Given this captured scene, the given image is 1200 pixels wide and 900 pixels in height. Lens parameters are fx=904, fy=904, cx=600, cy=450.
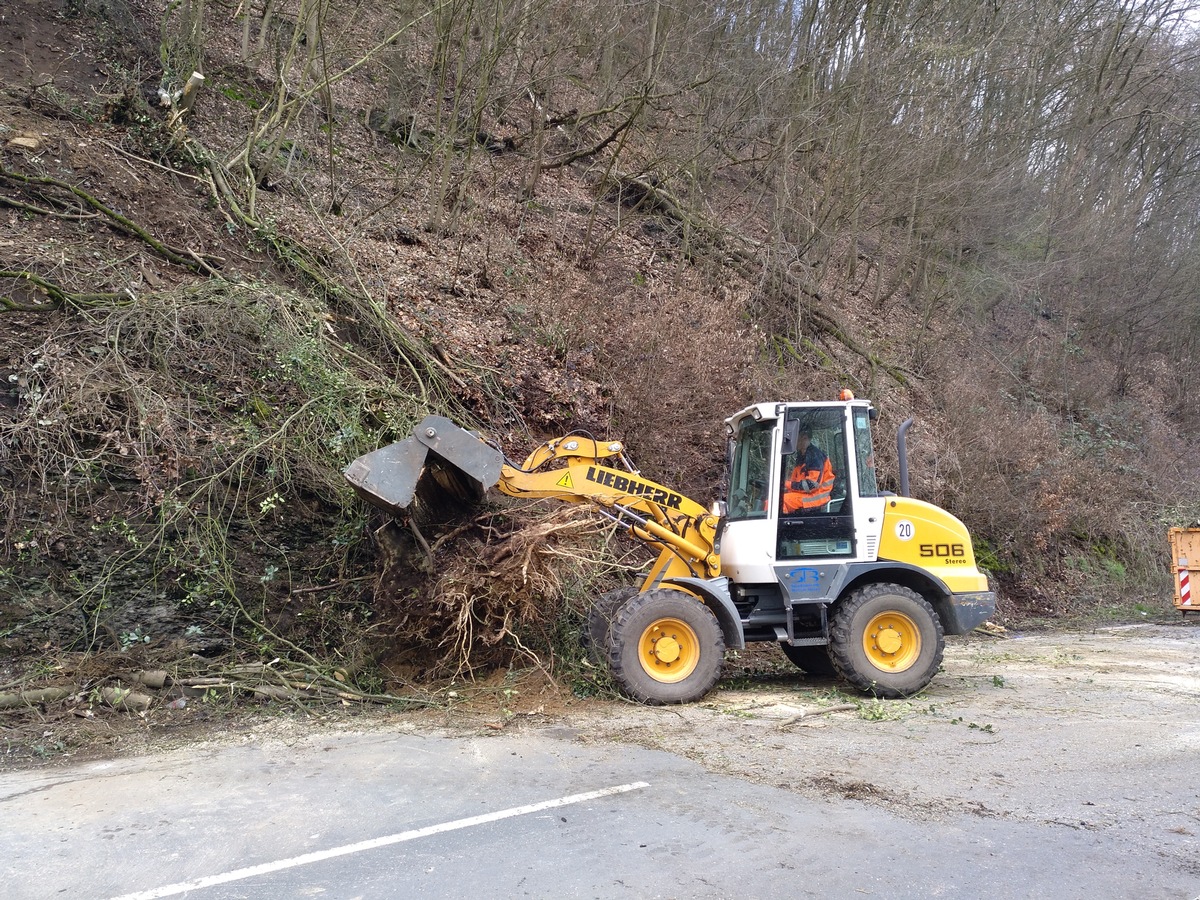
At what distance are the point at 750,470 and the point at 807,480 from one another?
1.77 feet

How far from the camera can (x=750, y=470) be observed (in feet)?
26.8

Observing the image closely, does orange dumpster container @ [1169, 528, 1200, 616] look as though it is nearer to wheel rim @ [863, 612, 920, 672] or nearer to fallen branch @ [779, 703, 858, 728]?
wheel rim @ [863, 612, 920, 672]

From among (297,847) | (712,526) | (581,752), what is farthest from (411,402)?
(297,847)

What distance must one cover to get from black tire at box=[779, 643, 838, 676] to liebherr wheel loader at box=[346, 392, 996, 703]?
0.85m

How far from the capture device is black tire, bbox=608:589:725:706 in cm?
702

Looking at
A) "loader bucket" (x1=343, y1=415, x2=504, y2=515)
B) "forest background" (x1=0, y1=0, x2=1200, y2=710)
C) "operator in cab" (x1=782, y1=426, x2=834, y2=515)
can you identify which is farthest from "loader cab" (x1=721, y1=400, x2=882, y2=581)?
"loader bucket" (x1=343, y1=415, x2=504, y2=515)

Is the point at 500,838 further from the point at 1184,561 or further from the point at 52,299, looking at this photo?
the point at 1184,561

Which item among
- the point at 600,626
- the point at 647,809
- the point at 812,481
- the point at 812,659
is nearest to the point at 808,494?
the point at 812,481

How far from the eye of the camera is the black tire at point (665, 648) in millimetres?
7023

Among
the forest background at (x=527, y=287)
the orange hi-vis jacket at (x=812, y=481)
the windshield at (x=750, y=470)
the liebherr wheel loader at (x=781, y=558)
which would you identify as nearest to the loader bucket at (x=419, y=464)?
the liebherr wheel loader at (x=781, y=558)

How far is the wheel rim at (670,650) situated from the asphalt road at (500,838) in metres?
→ 1.59

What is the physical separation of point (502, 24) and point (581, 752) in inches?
426

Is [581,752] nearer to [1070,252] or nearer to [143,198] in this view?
[143,198]

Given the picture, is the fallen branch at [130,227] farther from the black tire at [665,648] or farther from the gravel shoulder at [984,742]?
the gravel shoulder at [984,742]
